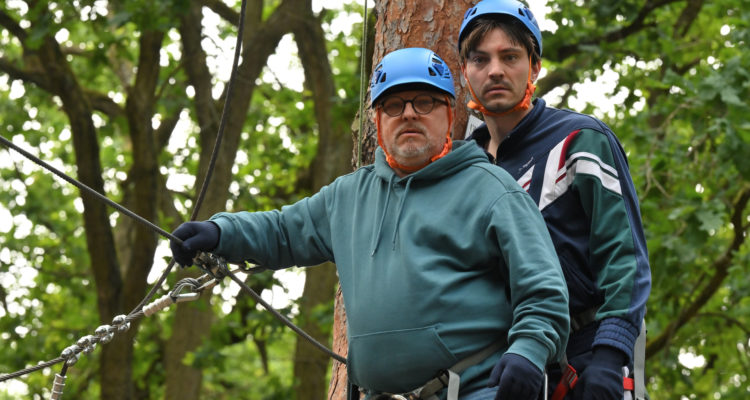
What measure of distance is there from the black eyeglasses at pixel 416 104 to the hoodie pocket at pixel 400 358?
2.06 feet

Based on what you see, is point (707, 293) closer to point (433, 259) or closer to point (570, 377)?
point (570, 377)

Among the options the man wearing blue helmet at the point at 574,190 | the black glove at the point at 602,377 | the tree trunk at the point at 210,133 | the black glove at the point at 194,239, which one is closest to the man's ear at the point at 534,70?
the man wearing blue helmet at the point at 574,190

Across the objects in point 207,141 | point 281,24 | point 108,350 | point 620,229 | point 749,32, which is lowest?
point 620,229

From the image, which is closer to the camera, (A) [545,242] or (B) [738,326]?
(A) [545,242]

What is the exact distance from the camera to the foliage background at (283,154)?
6.91m

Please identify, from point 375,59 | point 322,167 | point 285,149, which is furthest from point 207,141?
point 375,59

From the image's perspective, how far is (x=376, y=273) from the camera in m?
2.64

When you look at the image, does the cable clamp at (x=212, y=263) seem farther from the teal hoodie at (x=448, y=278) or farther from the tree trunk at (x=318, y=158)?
the tree trunk at (x=318, y=158)

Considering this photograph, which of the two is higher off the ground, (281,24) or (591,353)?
(281,24)

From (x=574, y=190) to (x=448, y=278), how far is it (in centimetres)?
54

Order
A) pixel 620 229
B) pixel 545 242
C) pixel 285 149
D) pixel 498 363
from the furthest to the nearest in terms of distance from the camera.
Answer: pixel 285 149 < pixel 620 229 < pixel 545 242 < pixel 498 363

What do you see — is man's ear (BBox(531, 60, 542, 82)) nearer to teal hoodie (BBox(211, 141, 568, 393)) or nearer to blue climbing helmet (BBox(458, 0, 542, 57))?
blue climbing helmet (BBox(458, 0, 542, 57))

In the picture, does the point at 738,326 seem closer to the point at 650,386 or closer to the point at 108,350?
the point at 650,386

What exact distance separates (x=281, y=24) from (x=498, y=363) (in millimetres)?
6807
